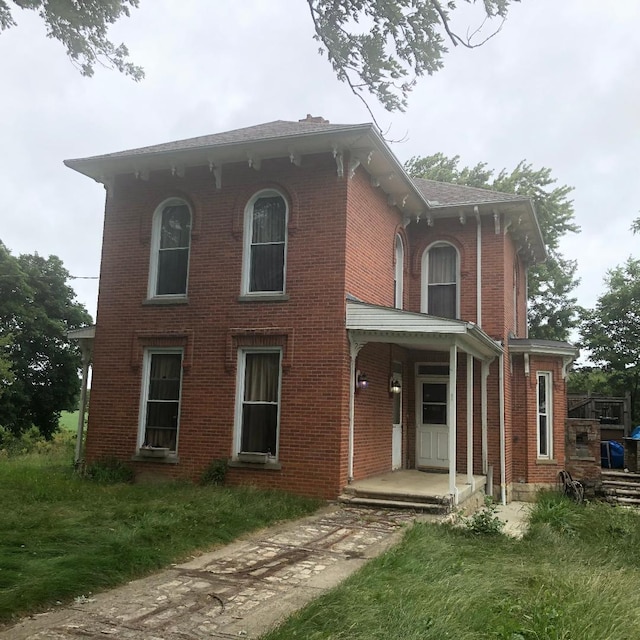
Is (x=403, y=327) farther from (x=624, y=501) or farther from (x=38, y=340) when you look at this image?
(x=38, y=340)

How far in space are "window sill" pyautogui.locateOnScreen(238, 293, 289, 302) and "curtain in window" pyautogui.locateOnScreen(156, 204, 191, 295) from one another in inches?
55.3

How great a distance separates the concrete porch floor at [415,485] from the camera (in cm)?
977

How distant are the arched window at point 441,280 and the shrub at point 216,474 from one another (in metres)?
5.95

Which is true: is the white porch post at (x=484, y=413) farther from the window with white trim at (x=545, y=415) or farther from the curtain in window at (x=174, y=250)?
the curtain in window at (x=174, y=250)

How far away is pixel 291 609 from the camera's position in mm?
4828

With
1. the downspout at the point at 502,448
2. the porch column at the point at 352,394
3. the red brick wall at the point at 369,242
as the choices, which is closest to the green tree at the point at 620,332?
the downspout at the point at 502,448

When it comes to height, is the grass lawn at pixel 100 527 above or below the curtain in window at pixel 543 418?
below

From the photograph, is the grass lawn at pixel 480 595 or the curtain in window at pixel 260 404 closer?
the grass lawn at pixel 480 595

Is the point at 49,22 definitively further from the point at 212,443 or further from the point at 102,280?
the point at 212,443

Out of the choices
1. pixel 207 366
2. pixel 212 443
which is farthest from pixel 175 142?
pixel 212 443

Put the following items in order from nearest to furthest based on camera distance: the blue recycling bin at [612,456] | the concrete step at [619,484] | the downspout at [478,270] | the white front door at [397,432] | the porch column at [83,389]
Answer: the porch column at [83,389]
the white front door at [397,432]
the downspout at [478,270]
the concrete step at [619,484]
the blue recycling bin at [612,456]

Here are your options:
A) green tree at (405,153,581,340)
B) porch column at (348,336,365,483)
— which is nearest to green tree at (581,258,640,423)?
green tree at (405,153,581,340)

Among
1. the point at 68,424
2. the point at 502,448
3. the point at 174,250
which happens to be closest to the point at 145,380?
the point at 174,250

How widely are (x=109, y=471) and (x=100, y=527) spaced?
14.4 feet
